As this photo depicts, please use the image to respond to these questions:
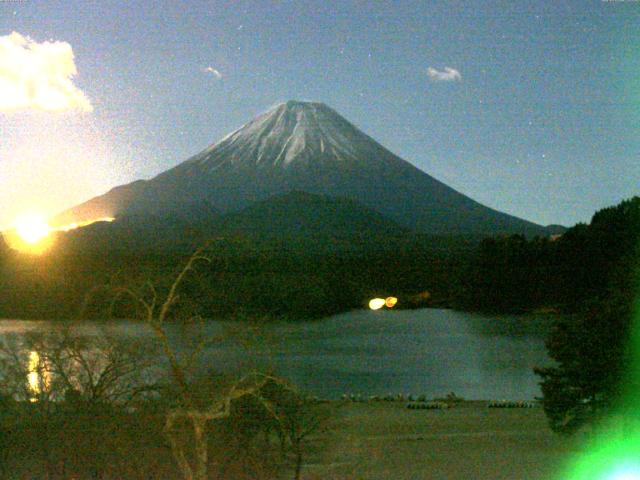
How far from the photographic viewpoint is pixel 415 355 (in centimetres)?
2520

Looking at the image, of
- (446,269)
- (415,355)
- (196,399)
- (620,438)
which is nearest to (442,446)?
(620,438)

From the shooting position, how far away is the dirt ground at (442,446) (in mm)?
8570

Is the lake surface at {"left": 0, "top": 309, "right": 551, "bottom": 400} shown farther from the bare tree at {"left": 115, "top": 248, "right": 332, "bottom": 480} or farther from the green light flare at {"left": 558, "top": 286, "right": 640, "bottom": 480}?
the green light flare at {"left": 558, "top": 286, "right": 640, "bottom": 480}

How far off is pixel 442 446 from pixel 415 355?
48.1 feet

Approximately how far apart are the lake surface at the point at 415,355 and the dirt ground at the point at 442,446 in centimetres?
188

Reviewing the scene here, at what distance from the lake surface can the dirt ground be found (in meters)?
1.88

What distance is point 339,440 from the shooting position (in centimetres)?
1055

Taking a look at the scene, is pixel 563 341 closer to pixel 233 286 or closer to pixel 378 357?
pixel 233 286

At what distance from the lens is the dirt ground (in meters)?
8.57

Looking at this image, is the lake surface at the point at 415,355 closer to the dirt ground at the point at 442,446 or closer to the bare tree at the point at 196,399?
the bare tree at the point at 196,399

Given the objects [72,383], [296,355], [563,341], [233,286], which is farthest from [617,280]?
[296,355]

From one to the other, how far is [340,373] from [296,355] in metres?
2.17

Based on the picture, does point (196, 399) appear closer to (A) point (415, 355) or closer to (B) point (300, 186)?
(A) point (415, 355)

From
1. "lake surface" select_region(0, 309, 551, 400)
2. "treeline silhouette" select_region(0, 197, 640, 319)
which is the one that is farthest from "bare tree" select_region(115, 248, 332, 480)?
"treeline silhouette" select_region(0, 197, 640, 319)
